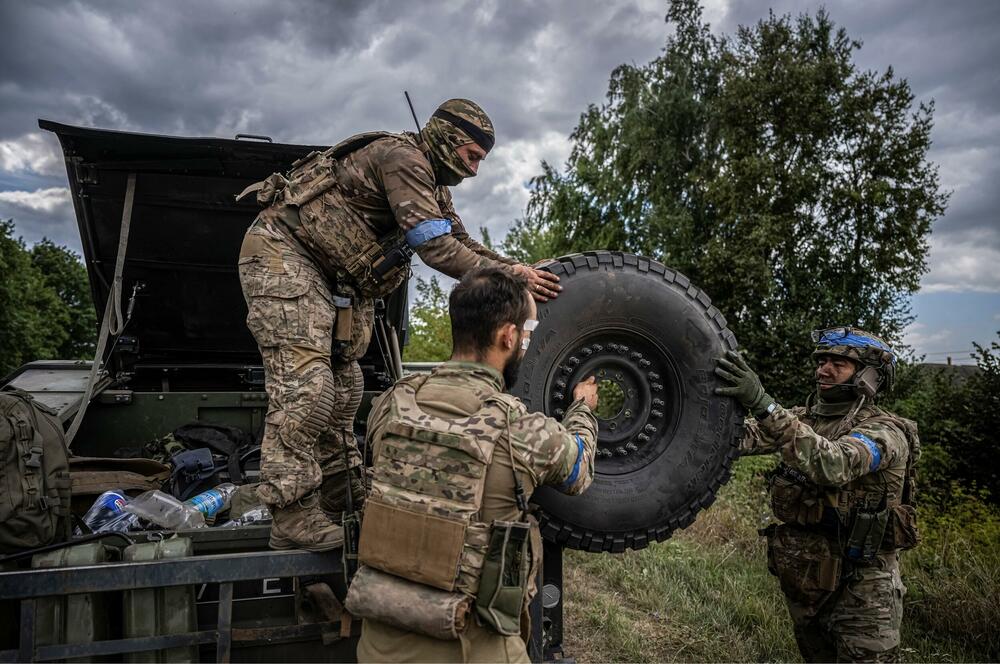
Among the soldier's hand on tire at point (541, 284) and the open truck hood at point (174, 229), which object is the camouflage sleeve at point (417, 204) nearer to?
the soldier's hand on tire at point (541, 284)

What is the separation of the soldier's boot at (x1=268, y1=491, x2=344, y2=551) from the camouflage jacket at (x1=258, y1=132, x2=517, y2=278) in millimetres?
872

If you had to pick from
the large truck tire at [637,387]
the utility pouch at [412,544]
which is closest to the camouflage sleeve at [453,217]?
the large truck tire at [637,387]

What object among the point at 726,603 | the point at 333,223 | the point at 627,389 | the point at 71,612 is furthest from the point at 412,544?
the point at 726,603

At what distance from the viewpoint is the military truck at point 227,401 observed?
6.68 ft

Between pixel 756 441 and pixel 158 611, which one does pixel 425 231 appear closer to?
pixel 158 611

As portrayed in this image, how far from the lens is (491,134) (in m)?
2.71

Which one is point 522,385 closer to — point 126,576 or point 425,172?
point 425,172

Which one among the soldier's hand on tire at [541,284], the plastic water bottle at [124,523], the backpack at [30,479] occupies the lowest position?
the plastic water bottle at [124,523]

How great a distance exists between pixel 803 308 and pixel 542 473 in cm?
1557

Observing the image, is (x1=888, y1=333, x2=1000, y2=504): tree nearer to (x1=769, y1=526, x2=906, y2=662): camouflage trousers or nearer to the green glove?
(x1=769, y1=526, x2=906, y2=662): camouflage trousers

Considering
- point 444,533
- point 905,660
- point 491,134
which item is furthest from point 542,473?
point 905,660

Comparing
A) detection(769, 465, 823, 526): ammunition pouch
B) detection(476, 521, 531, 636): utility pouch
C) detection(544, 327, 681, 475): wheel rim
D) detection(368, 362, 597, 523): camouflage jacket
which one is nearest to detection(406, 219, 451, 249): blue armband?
detection(368, 362, 597, 523): camouflage jacket

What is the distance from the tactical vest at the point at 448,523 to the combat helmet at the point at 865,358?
2.18 meters

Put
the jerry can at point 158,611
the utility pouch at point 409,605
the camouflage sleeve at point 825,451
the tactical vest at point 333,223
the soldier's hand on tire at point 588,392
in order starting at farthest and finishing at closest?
the camouflage sleeve at point 825,451 → the tactical vest at point 333,223 → the soldier's hand on tire at point 588,392 → the jerry can at point 158,611 → the utility pouch at point 409,605
